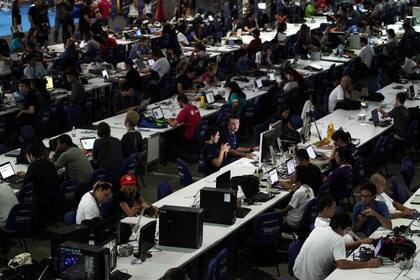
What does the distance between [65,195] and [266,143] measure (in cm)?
273

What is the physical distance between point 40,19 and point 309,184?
14.8m

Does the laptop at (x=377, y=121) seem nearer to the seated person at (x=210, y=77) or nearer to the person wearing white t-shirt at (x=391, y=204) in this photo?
the seated person at (x=210, y=77)

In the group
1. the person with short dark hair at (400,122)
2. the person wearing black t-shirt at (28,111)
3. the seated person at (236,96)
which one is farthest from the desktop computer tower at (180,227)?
the seated person at (236,96)

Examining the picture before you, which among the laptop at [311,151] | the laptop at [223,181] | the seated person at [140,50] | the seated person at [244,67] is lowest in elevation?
the seated person at [140,50]

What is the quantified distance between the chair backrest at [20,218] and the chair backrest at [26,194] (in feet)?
0.89

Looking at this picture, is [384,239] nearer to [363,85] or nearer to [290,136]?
[290,136]

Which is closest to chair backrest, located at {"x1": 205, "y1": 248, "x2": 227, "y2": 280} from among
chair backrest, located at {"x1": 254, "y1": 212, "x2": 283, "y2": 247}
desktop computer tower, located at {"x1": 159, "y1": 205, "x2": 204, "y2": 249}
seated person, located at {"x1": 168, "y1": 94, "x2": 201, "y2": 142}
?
desktop computer tower, located at {"x1": 159, "y1": 205, "x2": 204, "y2": 249}

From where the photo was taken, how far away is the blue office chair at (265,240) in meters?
9.59

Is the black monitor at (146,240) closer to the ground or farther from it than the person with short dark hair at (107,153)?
farther from it

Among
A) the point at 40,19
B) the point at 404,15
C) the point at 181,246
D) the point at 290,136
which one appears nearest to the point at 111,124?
the point at 290,136

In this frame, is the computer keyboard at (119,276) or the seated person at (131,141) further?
the seated person at (131,141)

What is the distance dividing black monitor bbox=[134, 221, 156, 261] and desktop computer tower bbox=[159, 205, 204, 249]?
5.3 inches

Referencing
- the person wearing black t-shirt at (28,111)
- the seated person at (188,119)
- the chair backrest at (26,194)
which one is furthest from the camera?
the person wearing black t-shirt at (28,111)

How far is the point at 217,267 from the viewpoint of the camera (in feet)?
27.3
